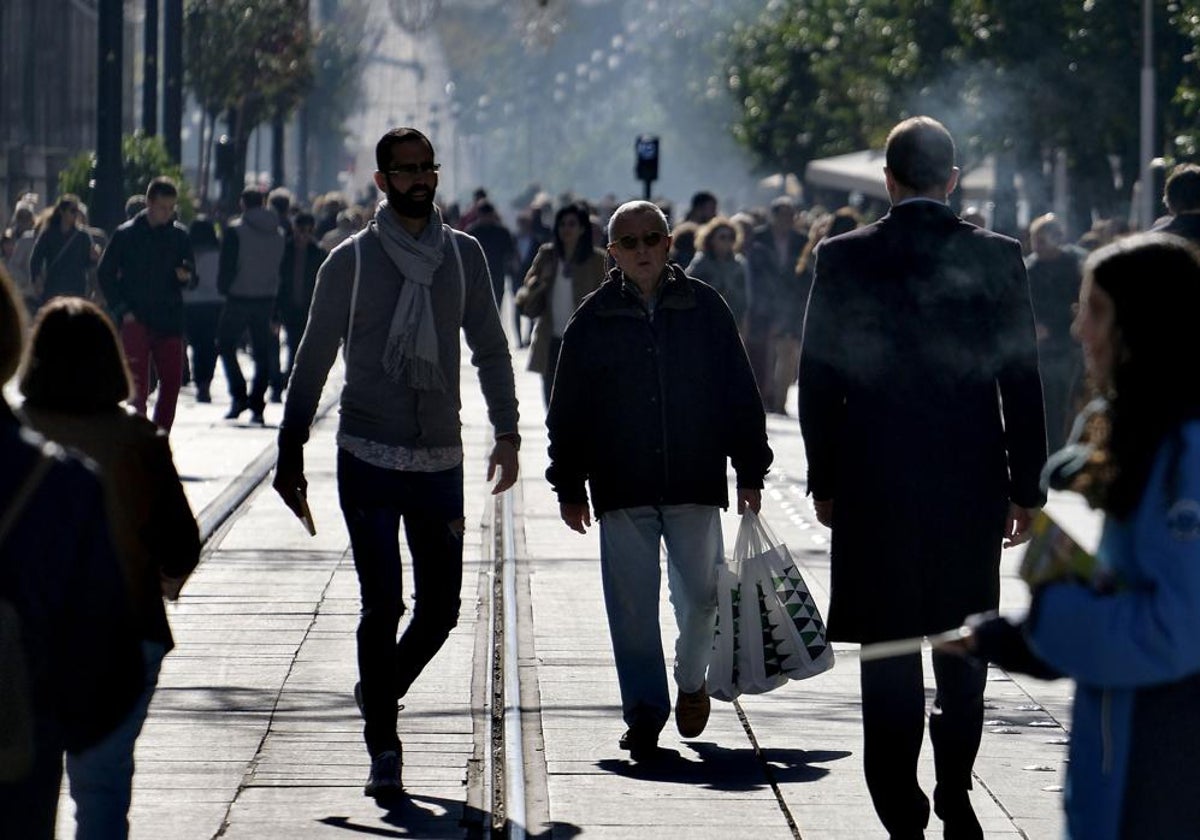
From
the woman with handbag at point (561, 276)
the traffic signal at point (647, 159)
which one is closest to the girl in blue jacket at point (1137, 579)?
the woman with handbag at point (561, 276)

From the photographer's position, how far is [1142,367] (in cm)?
380

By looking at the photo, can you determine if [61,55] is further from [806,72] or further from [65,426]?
[65,426]

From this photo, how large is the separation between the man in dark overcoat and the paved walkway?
0.58m

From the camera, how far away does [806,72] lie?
49219mm

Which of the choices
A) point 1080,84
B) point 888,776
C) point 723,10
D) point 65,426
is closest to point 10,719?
point 65,426

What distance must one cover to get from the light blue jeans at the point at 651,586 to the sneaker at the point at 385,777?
856 mm

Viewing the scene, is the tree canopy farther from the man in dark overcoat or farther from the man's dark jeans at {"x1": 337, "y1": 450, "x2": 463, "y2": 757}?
the man in dark overcoat

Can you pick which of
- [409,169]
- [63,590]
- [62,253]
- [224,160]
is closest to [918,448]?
[409,169]

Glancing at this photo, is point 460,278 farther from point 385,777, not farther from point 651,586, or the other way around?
point 385,777

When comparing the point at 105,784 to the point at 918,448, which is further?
the point at 918,448

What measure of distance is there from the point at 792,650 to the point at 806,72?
42.1 meters

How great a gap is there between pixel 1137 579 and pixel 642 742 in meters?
4.02

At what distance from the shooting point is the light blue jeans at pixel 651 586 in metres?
7.79

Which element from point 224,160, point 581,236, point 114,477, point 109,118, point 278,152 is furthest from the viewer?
point 278,152
